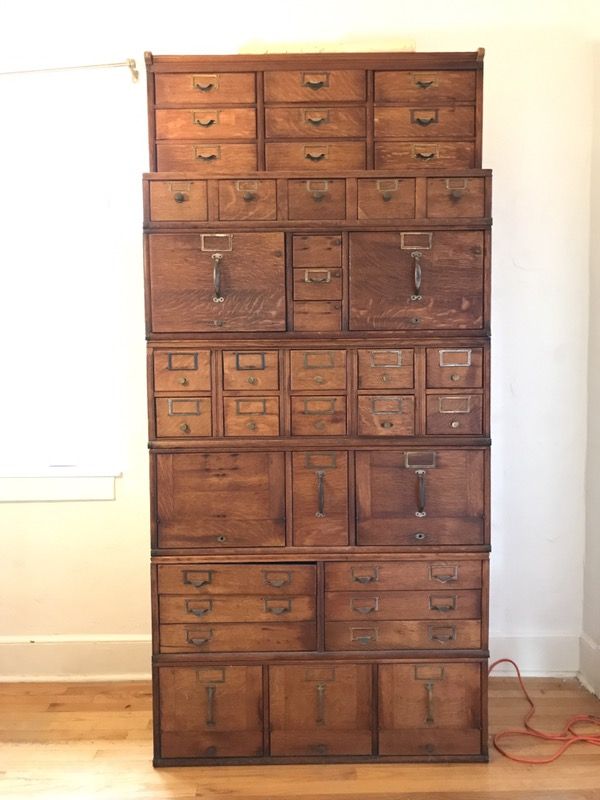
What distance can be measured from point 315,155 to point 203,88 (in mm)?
392

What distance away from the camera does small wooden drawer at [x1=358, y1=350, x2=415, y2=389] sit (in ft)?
8.13

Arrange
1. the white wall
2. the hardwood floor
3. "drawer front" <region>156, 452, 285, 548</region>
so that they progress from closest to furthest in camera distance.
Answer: the hardwood floor < "drawer front" <region>156, 452, 285, 548</region> < the white wall

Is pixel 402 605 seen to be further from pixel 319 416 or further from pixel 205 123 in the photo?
pixel 205 123

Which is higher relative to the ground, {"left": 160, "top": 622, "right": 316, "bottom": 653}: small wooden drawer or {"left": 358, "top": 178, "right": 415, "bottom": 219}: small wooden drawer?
{"left": 358, "top": 178, "right": 415, "bottom": 219}: small wooden drawer

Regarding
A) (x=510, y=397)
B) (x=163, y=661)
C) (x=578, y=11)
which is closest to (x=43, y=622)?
(x=163, y=661)

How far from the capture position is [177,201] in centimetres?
245

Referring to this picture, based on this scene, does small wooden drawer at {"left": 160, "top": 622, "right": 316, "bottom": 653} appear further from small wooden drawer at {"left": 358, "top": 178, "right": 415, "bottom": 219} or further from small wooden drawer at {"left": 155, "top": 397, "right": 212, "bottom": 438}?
small wooden drawer at {"left": 358, "top": 178, "right": 415, "bottom": 219}

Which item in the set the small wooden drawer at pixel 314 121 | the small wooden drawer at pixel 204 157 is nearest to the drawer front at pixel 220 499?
→ the small wooden drawer at pixel 204 157

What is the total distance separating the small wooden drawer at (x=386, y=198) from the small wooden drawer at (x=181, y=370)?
65 cm

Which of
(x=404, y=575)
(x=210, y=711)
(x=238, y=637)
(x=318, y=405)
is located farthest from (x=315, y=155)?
(x=210, y=711)

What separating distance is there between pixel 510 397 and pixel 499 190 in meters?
0.78

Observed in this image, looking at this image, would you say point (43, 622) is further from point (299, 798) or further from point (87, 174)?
point (87, 174)

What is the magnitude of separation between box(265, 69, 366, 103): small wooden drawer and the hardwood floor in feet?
6.79

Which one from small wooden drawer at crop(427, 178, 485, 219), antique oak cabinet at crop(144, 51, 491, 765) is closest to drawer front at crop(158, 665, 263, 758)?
antique oak cabinet at crop(144, 51, 491, 765)
